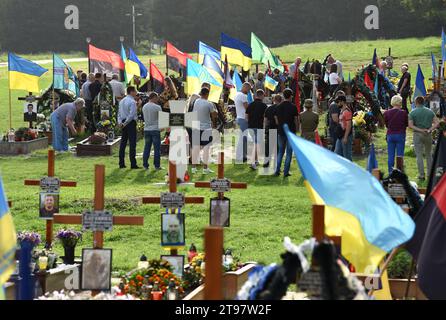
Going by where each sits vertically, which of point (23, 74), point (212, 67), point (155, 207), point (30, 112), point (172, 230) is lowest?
point (155, 207)

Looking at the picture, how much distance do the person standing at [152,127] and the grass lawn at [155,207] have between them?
54 cm

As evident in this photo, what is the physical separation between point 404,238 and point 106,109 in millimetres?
21004

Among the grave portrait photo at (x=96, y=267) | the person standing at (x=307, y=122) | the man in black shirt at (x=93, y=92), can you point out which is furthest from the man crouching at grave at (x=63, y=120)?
the grave portrait photo at (x=96, y=267)

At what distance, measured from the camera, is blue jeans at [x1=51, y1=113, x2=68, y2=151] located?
2800 centimetres

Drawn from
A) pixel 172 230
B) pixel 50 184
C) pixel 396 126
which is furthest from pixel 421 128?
pixel 172 230

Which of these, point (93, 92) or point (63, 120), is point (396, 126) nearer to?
point (63, 120)

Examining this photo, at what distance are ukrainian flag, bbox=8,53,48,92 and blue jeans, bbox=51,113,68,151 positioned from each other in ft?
4.80

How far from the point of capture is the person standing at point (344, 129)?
23891 mm

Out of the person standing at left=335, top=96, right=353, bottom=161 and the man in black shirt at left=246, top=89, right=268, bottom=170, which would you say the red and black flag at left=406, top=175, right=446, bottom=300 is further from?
the man in black shirt at left=246, top=89, right=268, bottom=170

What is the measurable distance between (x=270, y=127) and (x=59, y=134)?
19.6 ft

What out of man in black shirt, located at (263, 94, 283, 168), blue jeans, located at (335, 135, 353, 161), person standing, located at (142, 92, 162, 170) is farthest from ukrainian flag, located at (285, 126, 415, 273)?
person standing, located at (142, 92, 162, 170)

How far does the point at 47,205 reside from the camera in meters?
15.9
